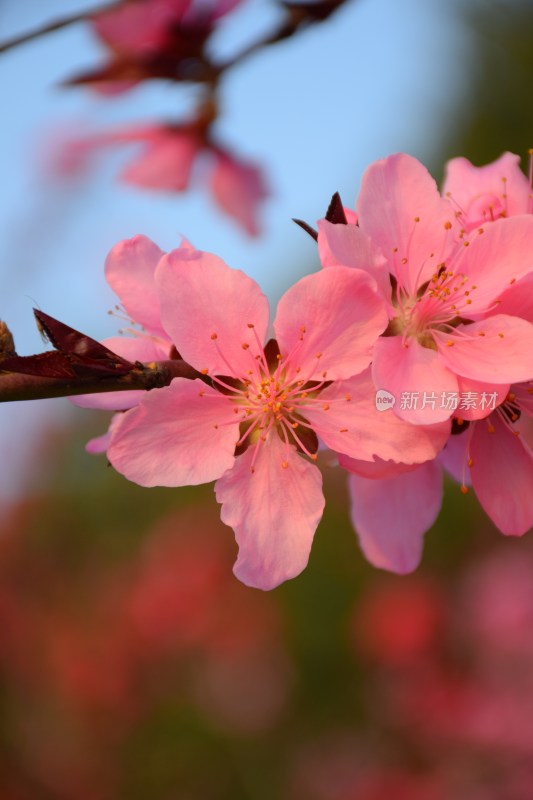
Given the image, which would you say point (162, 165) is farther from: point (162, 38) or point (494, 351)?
point (494, 351)

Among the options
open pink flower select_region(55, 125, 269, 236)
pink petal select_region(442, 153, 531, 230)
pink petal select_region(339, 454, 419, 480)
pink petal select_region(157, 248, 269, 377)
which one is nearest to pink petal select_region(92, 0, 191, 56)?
open pink flower select_region(55, 125, 269, 236)

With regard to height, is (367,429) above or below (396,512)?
above

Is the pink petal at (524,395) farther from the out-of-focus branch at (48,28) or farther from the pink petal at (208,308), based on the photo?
the out-of-focus branch at (48,28)

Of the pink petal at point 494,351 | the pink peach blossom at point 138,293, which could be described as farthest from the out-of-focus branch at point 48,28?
the pink petal at point 494,351

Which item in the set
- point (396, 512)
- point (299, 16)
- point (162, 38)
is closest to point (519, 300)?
point (396, 512)

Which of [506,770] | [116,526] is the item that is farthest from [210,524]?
[506,770]

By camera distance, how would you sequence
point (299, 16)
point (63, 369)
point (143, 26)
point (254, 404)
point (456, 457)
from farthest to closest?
point (143, 26) → point (299, 16) → point (456, 457) → point (254, 404) → point (63, 369)

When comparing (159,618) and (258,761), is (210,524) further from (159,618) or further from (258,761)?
(258,761)

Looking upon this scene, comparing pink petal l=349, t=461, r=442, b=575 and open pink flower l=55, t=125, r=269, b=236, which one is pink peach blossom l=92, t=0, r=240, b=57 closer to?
open pink flower l=55, t=125, r=269, b=236
